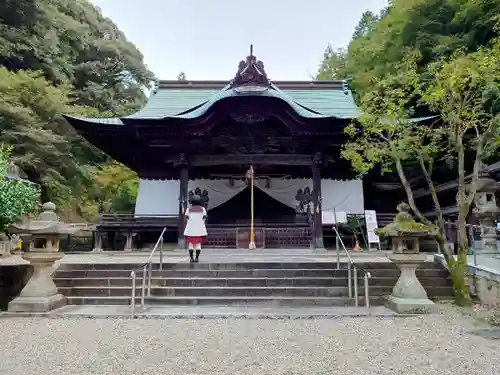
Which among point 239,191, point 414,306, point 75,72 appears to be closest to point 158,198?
point 239,191

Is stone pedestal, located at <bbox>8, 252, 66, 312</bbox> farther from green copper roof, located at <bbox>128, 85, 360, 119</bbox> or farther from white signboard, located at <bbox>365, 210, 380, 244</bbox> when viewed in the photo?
white signboard, located at <bbox>365, 210, 380, 244</bbox>

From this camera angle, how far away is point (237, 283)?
A: 6.47 metres

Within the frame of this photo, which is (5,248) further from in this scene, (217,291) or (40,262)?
(217,291)

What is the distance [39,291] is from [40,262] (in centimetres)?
41

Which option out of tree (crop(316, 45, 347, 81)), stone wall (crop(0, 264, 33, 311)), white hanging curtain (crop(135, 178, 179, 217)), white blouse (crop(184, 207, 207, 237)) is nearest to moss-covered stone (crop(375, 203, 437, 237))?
white blouse (crop(184, 207, 207, 237))

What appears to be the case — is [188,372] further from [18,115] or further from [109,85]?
[109,85]

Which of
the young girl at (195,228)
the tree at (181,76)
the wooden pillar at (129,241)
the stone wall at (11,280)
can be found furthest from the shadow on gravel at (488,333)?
the tree at (181,76)

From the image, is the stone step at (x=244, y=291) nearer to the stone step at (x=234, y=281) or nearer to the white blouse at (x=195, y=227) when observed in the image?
the stone step at (x=234, y=281)

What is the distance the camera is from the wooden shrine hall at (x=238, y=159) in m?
10.2

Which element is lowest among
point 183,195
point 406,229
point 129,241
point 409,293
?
point 409,293

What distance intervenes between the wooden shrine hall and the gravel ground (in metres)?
5.59

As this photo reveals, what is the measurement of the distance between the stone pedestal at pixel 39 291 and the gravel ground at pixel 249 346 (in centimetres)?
32

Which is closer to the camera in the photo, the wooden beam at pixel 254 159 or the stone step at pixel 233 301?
the stone step at pixel 233 301

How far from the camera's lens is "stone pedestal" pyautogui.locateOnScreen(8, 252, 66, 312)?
5.46 meters
